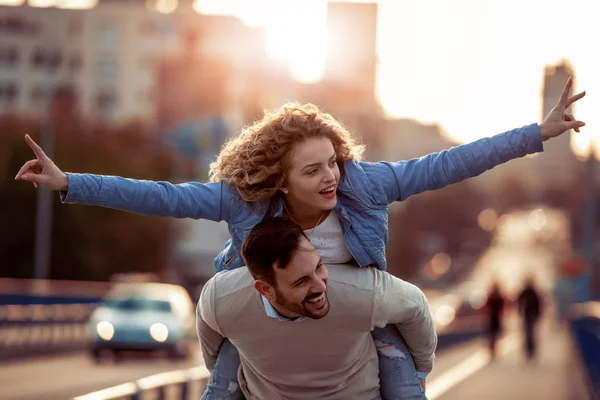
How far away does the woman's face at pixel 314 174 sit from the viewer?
498cm

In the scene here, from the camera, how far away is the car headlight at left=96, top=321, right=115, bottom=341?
30.0m

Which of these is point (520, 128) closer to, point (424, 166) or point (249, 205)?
point (424, 166)

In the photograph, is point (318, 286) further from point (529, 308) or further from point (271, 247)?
point (529, 308)

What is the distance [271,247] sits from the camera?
475 centimetres

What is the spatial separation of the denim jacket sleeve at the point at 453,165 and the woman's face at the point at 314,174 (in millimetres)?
254

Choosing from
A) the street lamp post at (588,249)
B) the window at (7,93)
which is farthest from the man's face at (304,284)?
the window at (7,93)

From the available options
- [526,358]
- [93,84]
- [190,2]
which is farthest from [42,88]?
[526,358]

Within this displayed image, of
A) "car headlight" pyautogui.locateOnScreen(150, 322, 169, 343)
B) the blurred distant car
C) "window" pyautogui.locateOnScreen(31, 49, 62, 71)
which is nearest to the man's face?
the blurred distant car

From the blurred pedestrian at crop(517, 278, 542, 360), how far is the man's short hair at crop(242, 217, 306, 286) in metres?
27.6

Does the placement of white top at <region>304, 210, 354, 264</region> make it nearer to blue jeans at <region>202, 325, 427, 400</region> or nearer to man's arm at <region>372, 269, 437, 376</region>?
man's arm at <region>372, 269, 437, 376</region>

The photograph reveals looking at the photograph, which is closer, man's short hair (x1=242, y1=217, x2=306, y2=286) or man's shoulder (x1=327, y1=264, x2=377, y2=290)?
man's short hair (x1=242, y1=217, x2=306, y2=286)

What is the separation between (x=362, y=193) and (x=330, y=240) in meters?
0.21

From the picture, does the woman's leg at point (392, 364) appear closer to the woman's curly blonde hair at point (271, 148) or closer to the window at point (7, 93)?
the woman's curly blonde hair at point (271, 148)

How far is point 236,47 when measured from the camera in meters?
128
